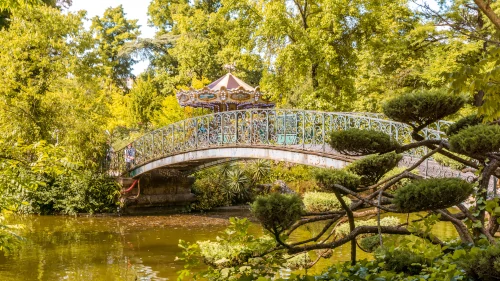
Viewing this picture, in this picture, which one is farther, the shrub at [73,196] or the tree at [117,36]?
the tree at [117,36]

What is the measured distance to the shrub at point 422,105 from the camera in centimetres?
447

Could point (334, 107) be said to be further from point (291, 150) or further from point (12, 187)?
point (12, 187)

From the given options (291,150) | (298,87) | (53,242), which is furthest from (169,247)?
(298,87)

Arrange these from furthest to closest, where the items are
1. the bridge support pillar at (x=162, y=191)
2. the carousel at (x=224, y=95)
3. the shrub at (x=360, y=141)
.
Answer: the carousel at (x=224, y=95), the bridge support pillar at (x=162, y=191), the shrub at (x=360, y=141)

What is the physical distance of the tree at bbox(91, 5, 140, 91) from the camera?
36188mm

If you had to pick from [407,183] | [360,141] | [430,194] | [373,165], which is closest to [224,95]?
[373,165]

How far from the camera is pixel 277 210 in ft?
12.1

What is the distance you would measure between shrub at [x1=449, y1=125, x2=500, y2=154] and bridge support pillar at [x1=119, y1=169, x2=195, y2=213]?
1572 centimetres

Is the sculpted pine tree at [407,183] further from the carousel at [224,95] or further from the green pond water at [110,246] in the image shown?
the carousel at [224,95]

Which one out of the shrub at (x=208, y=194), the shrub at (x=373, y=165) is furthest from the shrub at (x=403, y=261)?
the shrub at (x=208, y=194)

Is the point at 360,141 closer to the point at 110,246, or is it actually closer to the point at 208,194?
the point at 110,246

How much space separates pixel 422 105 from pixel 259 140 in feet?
31.8

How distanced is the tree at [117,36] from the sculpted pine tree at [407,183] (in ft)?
105

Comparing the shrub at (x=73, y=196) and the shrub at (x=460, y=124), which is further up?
the shrub at (x=460, y=124)
